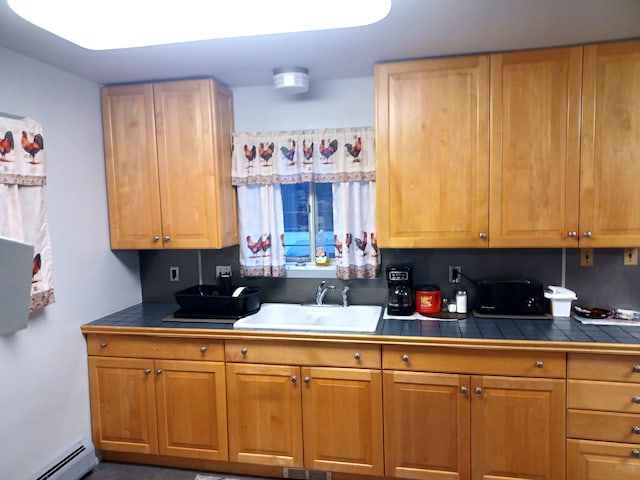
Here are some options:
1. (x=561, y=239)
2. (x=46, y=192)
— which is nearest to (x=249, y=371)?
(x=46, y=192)

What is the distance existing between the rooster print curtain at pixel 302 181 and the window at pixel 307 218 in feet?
0.30

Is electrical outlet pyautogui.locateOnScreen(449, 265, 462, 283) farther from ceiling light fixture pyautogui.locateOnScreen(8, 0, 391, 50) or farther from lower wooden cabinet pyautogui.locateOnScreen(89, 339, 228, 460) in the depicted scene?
ceiling light fixture pyautogui.locateOnScreen(8, 0, 391, 50)

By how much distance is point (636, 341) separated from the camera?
75.3 inches

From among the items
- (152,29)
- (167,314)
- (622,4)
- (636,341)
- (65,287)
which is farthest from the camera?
(167,314)

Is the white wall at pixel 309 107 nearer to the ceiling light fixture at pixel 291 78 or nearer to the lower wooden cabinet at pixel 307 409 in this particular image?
the ceiling light fixture at pixel 291 78

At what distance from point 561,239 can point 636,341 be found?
57cm

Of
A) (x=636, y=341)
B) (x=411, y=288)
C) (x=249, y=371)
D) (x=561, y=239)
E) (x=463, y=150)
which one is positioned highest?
(x=463, y=150)

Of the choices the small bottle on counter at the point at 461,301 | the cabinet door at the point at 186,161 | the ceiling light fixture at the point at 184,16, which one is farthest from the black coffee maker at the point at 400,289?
the ceiling light fixture at the point at 184,16

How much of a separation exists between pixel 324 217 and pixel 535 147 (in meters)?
1.30

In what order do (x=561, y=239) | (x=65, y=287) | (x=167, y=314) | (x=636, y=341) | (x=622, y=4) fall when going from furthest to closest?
1. (x=167, y=314)
2. (x=65, y=287)
3. (x=561, y=239)
4. (x=636, y=341)
5. (x=622, y=4)

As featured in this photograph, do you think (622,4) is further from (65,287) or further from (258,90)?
(65,287)

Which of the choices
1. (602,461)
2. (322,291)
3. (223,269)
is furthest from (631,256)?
(223,269)

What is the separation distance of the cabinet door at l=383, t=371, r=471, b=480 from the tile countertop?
21cm

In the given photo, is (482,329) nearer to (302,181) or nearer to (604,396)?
(604,396)
